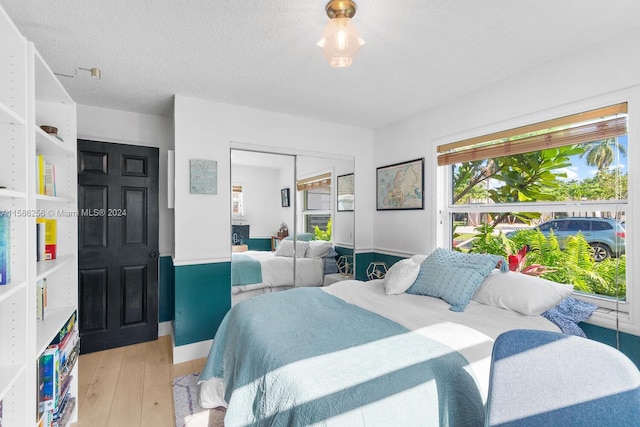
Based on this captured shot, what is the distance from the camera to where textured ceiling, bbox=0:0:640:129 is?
165 centimetres

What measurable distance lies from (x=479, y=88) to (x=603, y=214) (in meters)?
1.32

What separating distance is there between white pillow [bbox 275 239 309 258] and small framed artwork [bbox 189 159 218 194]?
931 millimetres

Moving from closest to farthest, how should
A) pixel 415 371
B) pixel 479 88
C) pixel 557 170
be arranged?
pixel 415 371 < pixel 557 170 < pixel 479 88

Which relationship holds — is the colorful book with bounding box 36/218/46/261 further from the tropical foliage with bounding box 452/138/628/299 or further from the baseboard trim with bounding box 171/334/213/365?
the tropical foliage with bounding box 452/138/628/299

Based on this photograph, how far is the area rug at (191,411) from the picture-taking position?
6.52ft

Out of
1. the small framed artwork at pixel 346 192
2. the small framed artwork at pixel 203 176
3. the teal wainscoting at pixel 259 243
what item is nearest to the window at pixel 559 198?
the small framed artwork at pixel 346 192

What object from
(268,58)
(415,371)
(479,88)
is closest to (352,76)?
(268,58)

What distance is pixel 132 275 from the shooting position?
325 centimetres

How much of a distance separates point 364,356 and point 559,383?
672 mm

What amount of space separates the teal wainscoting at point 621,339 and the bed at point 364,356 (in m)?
0.33

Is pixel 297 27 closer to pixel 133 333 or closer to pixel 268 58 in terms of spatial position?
pixel 268 58

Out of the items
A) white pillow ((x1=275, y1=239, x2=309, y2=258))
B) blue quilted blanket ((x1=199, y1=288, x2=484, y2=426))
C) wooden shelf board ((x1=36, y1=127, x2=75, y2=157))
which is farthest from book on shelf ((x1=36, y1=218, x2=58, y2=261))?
white pillow ((x1=275, y1=239, x2=309, y2=258))

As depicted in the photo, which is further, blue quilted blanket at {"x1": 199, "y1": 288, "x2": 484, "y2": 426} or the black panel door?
the black panel door

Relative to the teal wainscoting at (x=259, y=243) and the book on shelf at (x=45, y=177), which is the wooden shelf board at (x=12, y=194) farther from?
the teal wainscoting at (x=259, y=243)
